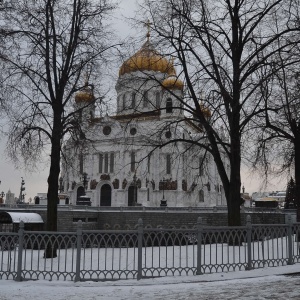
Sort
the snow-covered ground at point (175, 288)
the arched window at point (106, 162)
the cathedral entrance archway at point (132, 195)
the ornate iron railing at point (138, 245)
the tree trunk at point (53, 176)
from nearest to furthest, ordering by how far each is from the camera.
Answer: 1. the snow-covered ground at point (175, 288)
2. the ornate iron railing at point (138, 245)
3. the tree trunk at point (53, 176)
4. the cathedral entrance archway at point (132, 195)
5. the arched window at point (106, 162)

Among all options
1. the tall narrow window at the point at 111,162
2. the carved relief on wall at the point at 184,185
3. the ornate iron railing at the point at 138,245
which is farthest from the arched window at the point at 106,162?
the ornate iron railing at the point at 138,245

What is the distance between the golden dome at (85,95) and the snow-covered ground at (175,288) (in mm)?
8029

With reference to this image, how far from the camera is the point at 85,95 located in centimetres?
1642

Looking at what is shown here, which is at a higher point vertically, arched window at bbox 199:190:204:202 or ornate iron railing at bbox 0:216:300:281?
arched window at bbox 199:190:204:202

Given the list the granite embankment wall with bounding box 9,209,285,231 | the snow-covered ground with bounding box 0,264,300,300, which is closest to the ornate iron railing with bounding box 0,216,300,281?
the snow-covered ground with bounding box 0,264,300,300

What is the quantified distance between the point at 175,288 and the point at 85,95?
998 centimetres

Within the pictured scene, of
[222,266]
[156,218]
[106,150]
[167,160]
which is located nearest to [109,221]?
[156,218]

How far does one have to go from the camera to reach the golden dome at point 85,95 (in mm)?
15469

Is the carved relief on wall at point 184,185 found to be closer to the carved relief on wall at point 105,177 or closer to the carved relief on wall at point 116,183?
the carved relief on wall at point 116,183

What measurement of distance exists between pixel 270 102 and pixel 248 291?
11.3 m

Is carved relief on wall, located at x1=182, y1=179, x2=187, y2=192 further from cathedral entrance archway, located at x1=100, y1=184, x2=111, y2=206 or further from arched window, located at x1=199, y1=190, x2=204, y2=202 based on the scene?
cathedral entrance archway, located at x1=100, y1=184, x2=111, y2=206

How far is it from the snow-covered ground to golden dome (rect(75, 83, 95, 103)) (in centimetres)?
803

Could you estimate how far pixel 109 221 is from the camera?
35844 millimetres

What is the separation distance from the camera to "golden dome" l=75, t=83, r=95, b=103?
15469 mm
